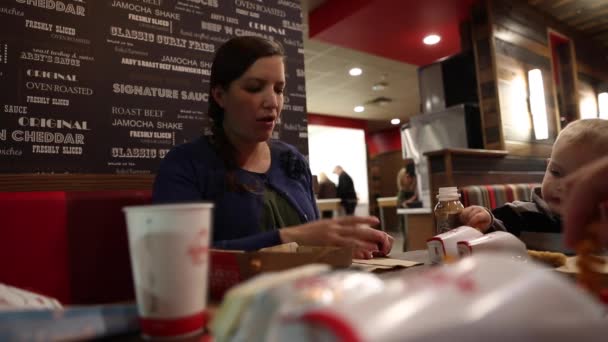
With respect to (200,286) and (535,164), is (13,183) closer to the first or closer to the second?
(200,286)

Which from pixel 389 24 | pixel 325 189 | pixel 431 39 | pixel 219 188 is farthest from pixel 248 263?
pixel 325 189

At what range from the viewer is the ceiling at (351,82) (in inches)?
211

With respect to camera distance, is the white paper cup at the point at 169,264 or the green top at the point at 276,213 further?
the green top at the point at 276,213

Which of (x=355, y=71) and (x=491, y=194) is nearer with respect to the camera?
(x=491, y=194)

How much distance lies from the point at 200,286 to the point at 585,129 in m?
1.24

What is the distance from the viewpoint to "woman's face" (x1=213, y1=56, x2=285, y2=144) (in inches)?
50.9

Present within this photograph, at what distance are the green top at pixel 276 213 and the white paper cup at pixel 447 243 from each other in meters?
0.54

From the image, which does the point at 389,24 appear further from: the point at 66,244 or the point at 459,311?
the point at 459,311

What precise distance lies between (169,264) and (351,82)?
660 centimetres

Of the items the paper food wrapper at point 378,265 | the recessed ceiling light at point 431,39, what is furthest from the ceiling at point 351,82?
the paper food wrapper at point 378,265

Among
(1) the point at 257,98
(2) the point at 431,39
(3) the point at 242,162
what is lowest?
(3) the point at 242,162

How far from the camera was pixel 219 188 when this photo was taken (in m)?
1.24

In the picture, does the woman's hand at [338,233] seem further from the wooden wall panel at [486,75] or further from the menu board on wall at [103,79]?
the wooden wall panel at [486,75]

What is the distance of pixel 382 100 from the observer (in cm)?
802
